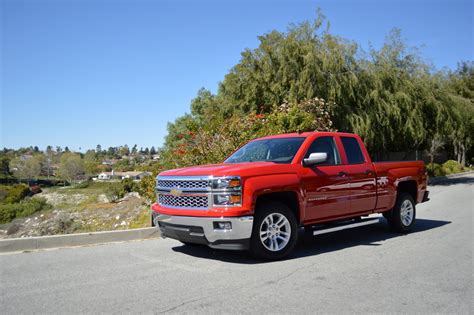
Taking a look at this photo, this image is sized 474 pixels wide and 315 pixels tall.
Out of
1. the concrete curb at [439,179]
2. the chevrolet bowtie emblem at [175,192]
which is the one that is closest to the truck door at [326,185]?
the chevrolet bowtie emblem at [175,192]

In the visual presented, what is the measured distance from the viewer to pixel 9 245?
762 centimetres

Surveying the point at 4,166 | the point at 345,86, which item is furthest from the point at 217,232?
the point at 4,166

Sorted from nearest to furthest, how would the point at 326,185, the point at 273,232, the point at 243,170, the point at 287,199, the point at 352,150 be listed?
the point at 243,170 → the point at 273,232 → the point at 287,199 → the point at 326,185 → the point at 352,150

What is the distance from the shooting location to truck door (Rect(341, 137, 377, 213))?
25.3ft

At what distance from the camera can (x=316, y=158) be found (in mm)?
6766

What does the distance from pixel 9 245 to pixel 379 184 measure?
21.9 ft

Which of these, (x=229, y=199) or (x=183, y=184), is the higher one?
(x=183, y=184)

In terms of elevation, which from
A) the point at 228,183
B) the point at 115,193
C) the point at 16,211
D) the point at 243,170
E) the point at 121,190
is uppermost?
the point at 243,170

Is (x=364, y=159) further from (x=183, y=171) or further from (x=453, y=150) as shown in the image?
(x=453, y=150)

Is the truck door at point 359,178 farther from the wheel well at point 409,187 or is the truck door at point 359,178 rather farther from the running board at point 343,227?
the wheel well at point 409,187

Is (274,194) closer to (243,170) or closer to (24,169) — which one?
(243,170)

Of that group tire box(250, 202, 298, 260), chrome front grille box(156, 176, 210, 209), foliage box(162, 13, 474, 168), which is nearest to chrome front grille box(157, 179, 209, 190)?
chrome front grille box(156, 176, 210, 209)

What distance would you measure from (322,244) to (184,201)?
2.79 meters

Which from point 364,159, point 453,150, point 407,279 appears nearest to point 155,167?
point 364,159
